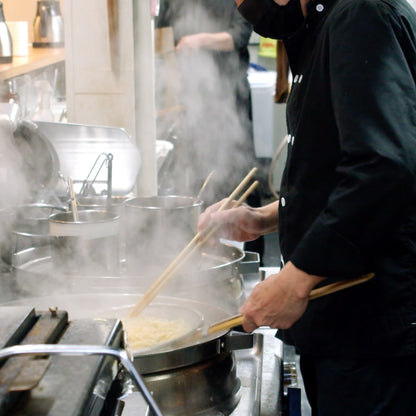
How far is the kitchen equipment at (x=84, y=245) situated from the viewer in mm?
1753

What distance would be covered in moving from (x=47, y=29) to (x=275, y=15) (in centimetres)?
332

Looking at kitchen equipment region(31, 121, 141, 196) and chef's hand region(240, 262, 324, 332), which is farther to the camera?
kitchen equipment region(31, 121, 141, 196)

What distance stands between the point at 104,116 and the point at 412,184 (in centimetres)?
239

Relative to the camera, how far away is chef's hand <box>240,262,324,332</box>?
4.09 feet

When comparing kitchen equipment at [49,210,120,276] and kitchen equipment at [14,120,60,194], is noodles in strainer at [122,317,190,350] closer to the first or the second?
kitchen equipment at [49,210,120,276]

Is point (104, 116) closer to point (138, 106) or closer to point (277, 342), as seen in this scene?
point (138, 106)

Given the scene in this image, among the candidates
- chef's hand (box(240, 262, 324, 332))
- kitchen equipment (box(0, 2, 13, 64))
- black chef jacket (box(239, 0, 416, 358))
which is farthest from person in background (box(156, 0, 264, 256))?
chef's hand (box(240, 262, 324, 332))

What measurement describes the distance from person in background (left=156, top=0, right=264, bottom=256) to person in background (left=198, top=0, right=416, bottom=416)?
2413mm

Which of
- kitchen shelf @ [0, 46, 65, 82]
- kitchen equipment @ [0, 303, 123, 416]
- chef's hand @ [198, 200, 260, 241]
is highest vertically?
kitchen shelf @ [0, 46, 65, 82]

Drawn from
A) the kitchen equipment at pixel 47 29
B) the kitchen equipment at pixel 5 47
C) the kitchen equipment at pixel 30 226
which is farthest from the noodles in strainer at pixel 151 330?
the kitchen equipment at pixel 47 29

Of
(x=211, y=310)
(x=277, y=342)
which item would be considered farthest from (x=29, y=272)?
(x=277, y=342)

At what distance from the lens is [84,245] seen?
1.76 m

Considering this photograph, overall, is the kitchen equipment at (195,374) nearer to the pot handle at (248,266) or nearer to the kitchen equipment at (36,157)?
the pot handle at (248,266)

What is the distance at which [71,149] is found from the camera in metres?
2.51
